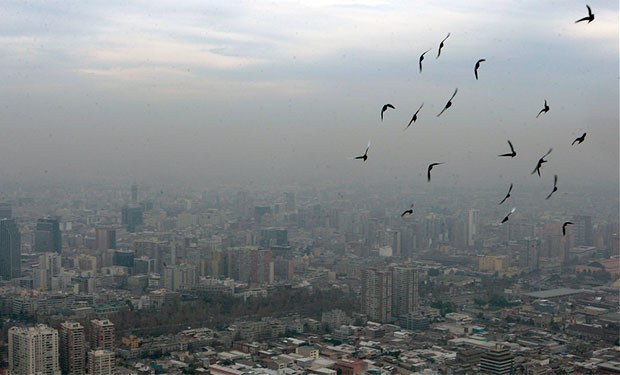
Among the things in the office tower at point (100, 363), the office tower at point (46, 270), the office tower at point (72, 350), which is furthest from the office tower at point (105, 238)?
the office tower at point (100, 363)

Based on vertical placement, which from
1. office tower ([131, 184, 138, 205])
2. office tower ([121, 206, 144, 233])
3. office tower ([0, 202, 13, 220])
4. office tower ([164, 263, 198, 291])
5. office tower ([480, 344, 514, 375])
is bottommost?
office tower ([480, 344, 514, 375])

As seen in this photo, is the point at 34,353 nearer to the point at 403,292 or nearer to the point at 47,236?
the point at 403,292

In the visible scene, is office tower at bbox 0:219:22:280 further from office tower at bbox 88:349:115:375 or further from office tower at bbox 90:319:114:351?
office tower at bbox 88:349:115:375

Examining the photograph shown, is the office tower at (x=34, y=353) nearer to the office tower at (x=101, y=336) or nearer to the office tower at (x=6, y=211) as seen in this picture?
the office tower at (x=101, y=336)

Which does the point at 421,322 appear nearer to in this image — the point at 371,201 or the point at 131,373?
the point at 371,201

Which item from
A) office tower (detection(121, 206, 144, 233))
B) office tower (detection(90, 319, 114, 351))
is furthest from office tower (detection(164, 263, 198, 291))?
office tower (detection(90, 319, 114, 351))

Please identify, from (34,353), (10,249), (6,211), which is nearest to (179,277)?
(10,249)
